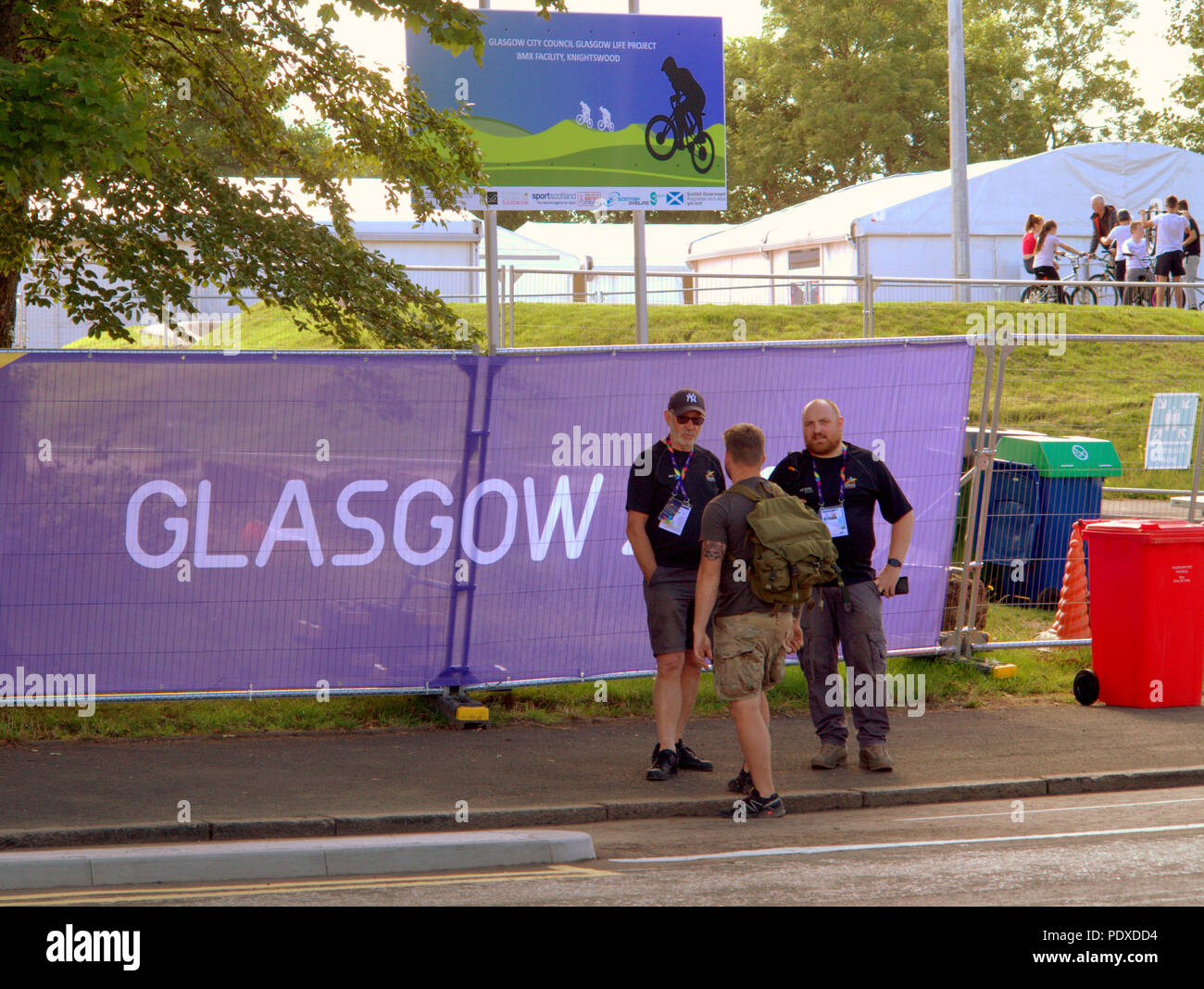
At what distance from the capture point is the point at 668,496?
304 inches

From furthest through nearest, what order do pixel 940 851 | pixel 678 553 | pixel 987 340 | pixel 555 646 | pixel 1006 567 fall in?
pixel 1006 567
pixel 987 340
pixel 555 646
pixel 678 553
pixel 940 851

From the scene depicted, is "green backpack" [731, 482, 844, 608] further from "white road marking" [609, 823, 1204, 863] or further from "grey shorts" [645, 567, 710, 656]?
"white road marking" [609, 823, 1204, 863]

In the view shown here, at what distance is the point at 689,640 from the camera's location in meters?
7.78

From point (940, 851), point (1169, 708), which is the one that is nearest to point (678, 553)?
point (940, 851)

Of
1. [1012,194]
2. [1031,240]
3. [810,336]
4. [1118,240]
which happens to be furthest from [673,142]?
[1012,194]

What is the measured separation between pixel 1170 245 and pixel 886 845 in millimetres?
21118

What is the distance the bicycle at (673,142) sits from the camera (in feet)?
38.0

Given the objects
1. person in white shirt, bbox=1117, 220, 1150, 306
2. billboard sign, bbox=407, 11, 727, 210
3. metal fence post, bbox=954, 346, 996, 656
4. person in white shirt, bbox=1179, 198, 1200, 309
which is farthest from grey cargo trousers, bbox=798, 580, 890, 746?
person in white shirt, bbox=1117, 220, 1150, 306

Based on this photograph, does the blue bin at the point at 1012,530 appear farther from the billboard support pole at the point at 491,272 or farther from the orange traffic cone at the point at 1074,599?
the billboard support pole at the point at 491,272

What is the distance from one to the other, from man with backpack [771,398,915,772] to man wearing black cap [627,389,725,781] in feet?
2.08

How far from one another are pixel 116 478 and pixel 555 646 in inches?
116

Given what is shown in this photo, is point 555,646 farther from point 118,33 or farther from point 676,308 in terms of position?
point 676,308
